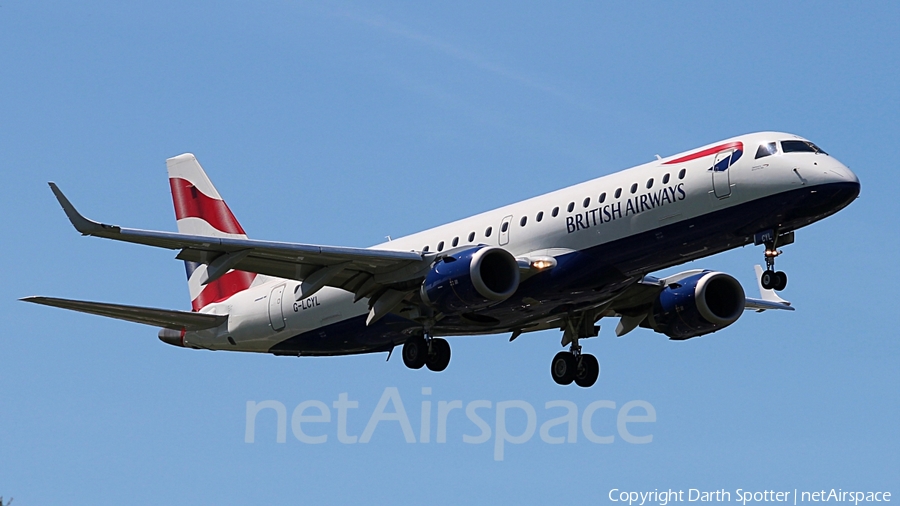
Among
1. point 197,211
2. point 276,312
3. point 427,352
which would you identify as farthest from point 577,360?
point 197,211

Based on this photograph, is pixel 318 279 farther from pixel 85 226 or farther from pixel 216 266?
pixel 85 226

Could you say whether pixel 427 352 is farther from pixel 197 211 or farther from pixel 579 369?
pixel 197 211

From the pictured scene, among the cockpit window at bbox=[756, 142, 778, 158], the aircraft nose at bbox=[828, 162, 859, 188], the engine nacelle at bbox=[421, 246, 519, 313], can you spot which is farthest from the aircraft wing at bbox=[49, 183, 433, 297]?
the aircraft nose at bbox=[828, 162, 859, 188]

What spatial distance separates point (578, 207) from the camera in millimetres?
38031

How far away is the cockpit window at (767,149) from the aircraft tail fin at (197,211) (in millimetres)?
18474

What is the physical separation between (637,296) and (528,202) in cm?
566

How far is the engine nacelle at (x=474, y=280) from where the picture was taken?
37.5m

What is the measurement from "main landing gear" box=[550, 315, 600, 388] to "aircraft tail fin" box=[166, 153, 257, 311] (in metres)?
11.1

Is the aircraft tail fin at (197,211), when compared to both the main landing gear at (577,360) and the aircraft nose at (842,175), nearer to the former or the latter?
the main landing gear at (577,360)

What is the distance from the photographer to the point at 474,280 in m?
37.4

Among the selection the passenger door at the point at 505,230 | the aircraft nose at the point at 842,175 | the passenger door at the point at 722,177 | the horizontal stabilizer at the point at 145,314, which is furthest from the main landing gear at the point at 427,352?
the aircraft nose at the point at 842,175

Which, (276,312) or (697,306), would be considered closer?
(697,306)

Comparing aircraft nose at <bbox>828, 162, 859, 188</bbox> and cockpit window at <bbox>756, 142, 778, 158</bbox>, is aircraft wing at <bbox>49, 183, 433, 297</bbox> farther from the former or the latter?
aircraft nose at <bbox>828, 162, 859, 188</bbox>

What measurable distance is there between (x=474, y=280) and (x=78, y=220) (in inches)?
388
